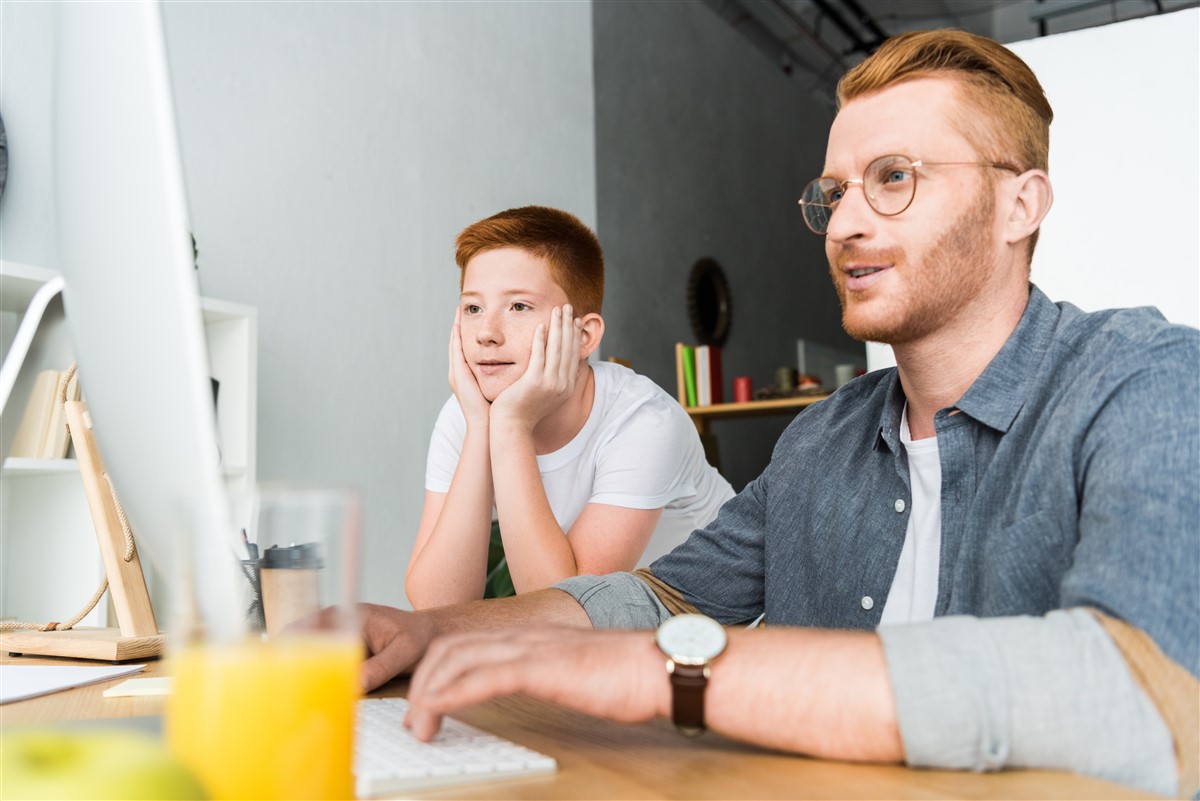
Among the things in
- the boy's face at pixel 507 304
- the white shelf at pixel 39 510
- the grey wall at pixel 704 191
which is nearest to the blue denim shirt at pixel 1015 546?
the boy's face at pixel 507 304

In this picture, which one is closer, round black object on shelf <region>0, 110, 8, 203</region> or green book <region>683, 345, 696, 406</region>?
round black object on shelf <region>0, 110, 8, 203</region>

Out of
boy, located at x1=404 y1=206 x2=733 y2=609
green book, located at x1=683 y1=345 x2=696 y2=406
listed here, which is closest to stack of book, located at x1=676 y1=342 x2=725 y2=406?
green book, located at x1=683 y1=345 x2=696 y2=406

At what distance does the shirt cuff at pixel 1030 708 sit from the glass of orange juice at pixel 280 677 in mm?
332

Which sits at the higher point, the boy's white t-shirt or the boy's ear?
the boy's ear

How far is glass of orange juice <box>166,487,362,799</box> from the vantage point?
40 cm

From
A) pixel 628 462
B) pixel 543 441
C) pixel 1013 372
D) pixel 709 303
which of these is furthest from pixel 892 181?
pixel 709 303

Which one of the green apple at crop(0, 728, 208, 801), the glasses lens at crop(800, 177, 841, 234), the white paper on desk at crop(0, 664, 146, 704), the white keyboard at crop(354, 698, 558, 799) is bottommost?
the white paper on desk at crop(0, 664, 146, 704)

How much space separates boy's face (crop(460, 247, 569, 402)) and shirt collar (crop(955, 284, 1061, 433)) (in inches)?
39.6

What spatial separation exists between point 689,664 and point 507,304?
1.31 m

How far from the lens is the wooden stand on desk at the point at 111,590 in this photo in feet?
3.52

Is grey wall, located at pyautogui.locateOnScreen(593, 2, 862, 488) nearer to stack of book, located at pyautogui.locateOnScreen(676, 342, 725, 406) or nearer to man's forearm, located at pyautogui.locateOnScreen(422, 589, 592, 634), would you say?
stack of book, located at pyautogui.locateOnScreen(676, 342, 725, 406)

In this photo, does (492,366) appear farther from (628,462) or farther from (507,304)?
(628,462)

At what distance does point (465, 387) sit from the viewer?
74.4 inches

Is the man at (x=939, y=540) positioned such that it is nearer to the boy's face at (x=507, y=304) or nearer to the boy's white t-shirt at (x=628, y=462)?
the boy's white t-shirt at (x=628, y=462)
